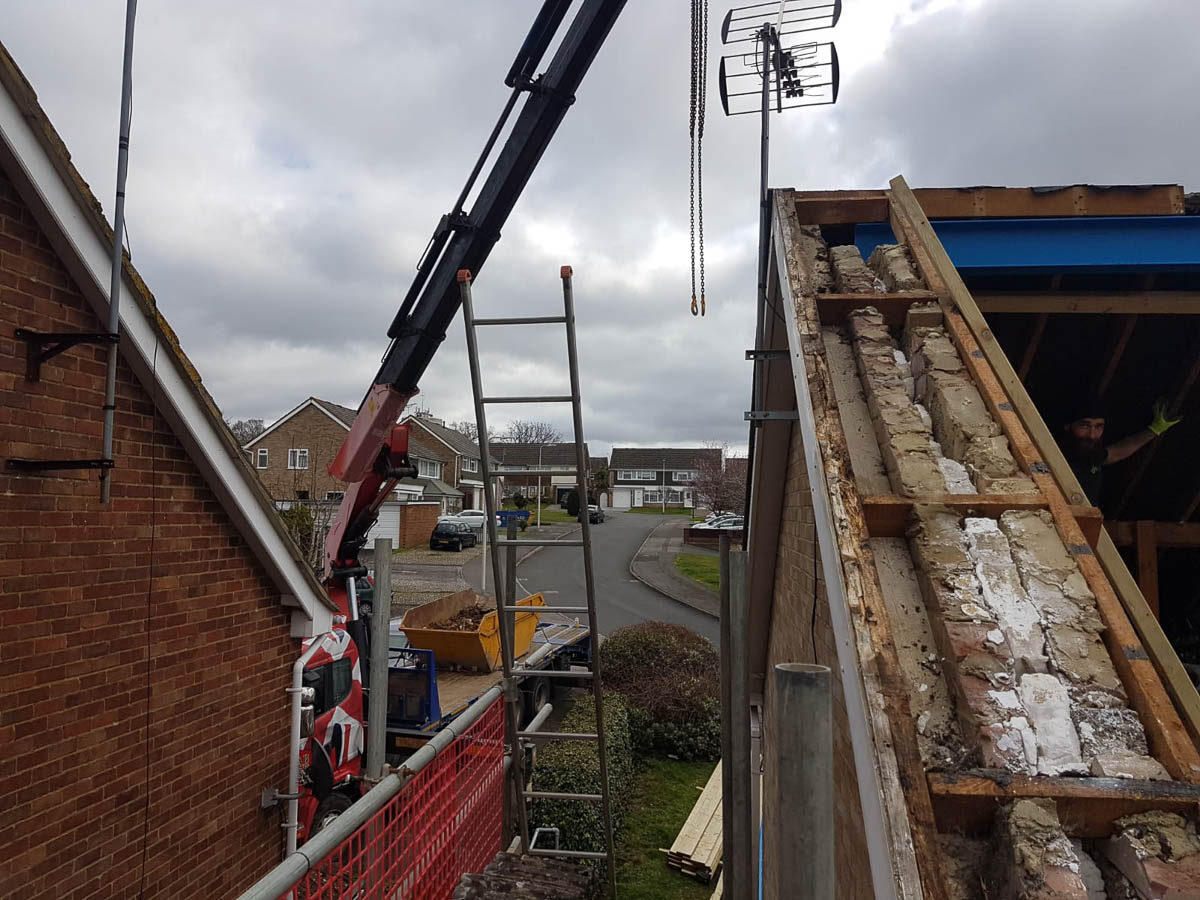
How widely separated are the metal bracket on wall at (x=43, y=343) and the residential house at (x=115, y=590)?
1.0 inches

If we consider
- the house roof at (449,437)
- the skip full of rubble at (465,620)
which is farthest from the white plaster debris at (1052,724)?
the house roof at (449,437)

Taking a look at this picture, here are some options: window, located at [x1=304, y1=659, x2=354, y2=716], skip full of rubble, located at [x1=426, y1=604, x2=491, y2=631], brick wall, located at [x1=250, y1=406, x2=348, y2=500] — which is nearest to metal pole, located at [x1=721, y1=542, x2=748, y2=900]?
window, located at [x1=304, y1=659, x2=354, y2=716]

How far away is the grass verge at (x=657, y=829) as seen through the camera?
22.5 feet

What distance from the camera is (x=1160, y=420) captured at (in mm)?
4555

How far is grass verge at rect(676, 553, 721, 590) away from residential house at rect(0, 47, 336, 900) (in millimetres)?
19968

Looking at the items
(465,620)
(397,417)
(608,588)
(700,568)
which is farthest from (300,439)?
(397,417)

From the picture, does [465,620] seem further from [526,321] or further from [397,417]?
[526,321]

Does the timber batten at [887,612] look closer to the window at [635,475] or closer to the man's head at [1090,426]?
the man's head at [1090,426]

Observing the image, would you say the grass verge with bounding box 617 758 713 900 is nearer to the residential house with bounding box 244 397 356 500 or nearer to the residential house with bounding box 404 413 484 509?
the residential house with bounding box 244 397 356 500

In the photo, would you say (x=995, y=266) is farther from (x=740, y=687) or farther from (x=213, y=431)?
(x=213, y=431)

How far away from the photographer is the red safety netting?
10.6 ft

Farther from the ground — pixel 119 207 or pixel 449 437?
pixel 449 437

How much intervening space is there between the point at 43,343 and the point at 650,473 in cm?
7856

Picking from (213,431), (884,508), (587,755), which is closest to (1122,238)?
(884,508)
